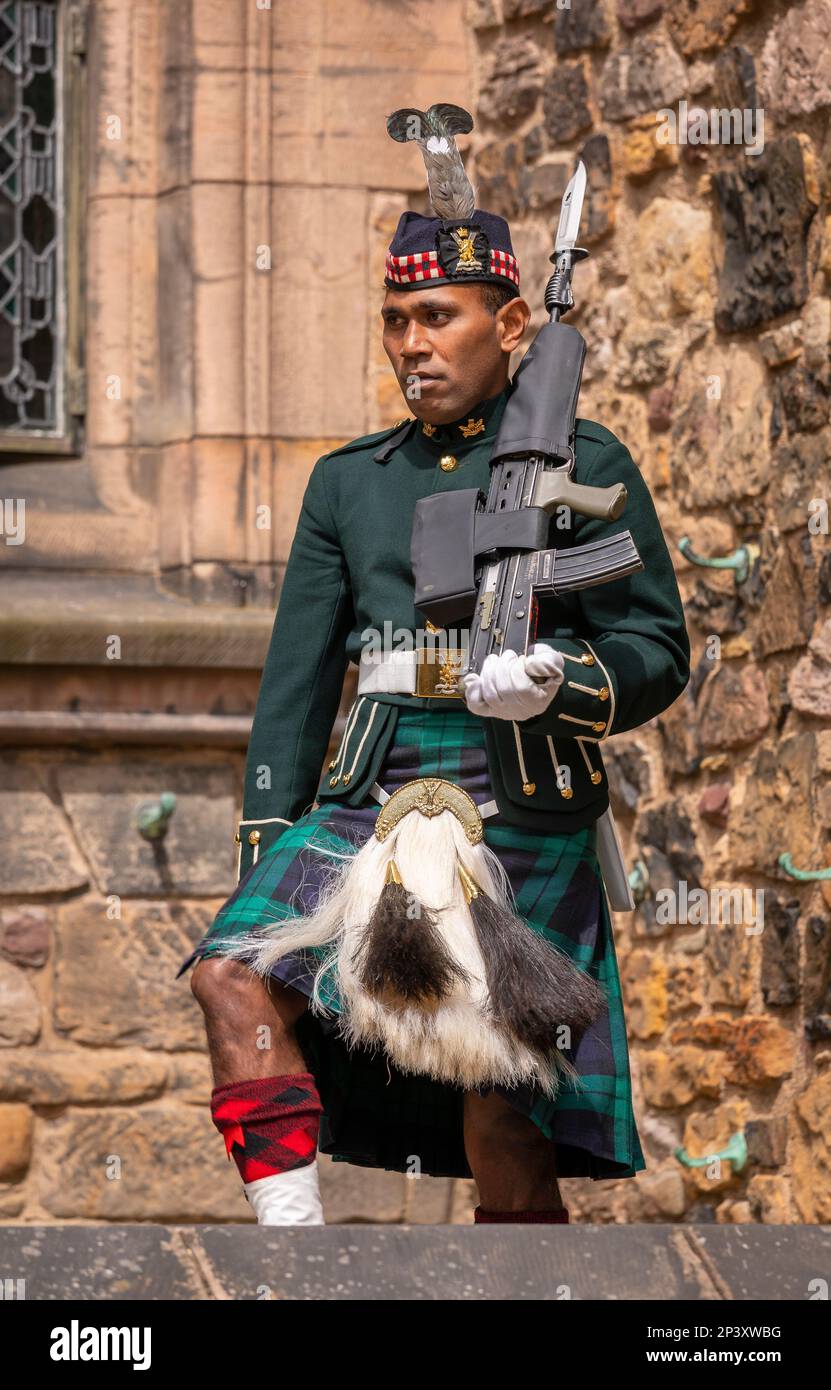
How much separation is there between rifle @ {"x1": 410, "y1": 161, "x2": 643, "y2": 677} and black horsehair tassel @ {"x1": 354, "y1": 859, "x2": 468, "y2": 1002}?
37 cm

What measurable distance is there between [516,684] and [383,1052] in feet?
2.21

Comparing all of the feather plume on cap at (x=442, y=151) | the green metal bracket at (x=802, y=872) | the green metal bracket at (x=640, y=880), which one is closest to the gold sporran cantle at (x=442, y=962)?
the feather plume on cap at (x=442, y=151)

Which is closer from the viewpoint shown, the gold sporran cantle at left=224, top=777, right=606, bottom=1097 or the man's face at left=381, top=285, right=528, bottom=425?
the gold sporran cantle at left=224, top=777, right=606, bottom=1097

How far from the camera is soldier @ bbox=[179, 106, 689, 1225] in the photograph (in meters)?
3.49

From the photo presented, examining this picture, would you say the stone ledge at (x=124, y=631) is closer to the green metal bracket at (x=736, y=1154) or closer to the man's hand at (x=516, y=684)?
the green metal bracket at (x=736, y=1154)

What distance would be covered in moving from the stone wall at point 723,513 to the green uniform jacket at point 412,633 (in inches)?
55.0

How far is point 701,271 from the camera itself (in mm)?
5652

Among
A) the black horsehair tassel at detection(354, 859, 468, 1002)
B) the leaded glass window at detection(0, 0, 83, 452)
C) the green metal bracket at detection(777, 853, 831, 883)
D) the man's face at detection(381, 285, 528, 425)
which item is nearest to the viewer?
the black horsehair tassel at detection(354, 859, 468, 1002)

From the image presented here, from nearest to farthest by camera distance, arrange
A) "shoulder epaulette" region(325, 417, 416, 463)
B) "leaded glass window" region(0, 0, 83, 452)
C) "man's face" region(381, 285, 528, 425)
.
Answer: "man's face" region(381, 285, 528, 425) → "shoulder epaulette" region(325, 417, 416, 463) → "leaded glass window" region(0, 0, 83, 452)

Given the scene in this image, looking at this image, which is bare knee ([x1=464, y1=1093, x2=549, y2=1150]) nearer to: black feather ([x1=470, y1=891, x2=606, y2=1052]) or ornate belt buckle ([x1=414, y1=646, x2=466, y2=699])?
black feather ([x1=470, y1=891, x2=606, y2=1052])

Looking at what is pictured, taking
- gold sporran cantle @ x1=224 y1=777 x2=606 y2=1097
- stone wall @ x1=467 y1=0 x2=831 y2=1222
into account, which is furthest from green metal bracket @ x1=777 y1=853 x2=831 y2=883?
gold sporran cantle @ x1=224 y1=777 x2=606 y2=1097

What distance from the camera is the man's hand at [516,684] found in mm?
3359

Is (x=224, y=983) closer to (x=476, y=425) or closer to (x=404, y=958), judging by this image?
(x=404, y=958)
